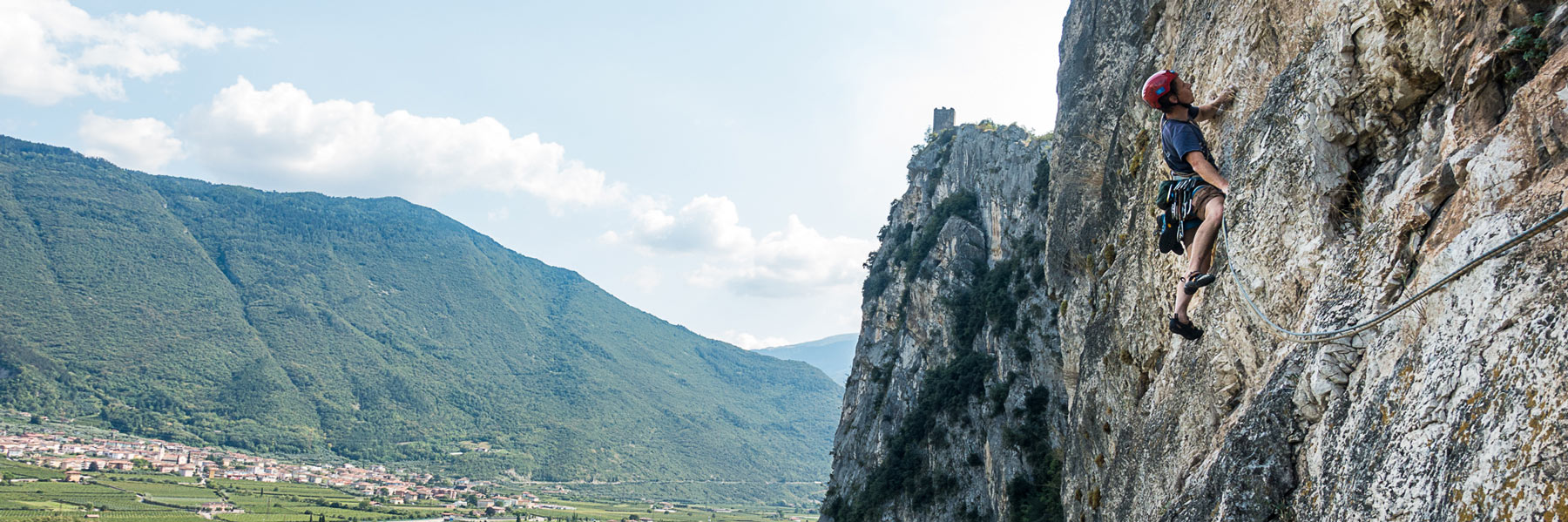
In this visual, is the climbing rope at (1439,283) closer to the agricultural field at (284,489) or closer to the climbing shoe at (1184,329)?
the climbing shoe at (1184,329)

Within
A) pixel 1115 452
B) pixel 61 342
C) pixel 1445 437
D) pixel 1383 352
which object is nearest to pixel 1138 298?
pixel 1115 452

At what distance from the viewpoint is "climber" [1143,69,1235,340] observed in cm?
820

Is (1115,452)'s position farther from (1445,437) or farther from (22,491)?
(22,491)


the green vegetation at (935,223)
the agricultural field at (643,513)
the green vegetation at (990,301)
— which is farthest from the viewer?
the agricultural field at (643,513)

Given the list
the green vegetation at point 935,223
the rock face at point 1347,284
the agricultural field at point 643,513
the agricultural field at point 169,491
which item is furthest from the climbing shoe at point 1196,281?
the agricultural field at point 643,513

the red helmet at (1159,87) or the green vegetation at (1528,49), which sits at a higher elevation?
the red helmet at (1159,87)

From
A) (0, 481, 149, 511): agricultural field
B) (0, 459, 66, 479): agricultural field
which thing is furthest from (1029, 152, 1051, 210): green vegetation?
(0, 459, 66, 479): agricultural field

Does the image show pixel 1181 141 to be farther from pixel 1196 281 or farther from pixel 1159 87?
pixel 1196 281

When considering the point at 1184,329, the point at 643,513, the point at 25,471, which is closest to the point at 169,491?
the point at 25,471

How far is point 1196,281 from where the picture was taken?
316 inches

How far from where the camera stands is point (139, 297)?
184m

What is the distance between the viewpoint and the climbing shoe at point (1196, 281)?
7941 mm

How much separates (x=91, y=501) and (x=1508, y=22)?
414 ft

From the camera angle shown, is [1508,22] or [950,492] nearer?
[1508,22]
